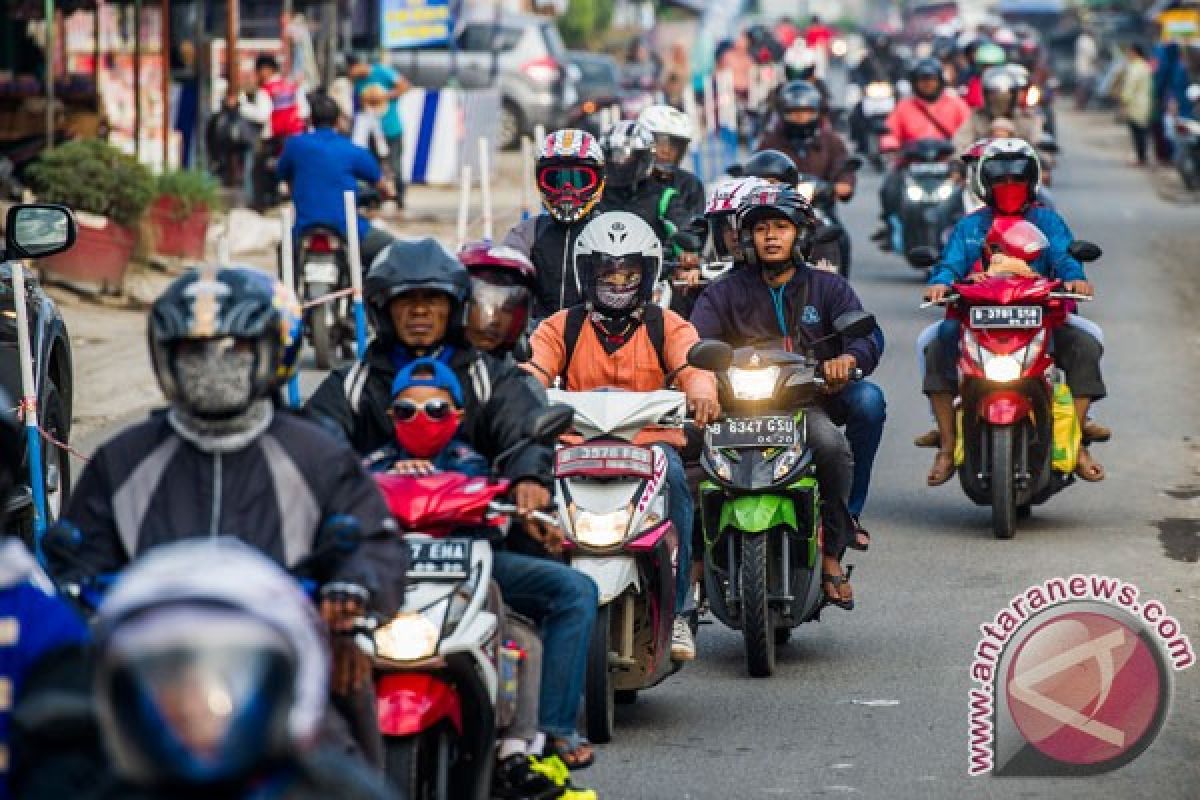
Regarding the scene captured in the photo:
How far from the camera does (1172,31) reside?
5150 centimetres

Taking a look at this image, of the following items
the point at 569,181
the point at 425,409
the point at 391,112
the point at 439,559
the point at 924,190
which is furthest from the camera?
the point at 391,112

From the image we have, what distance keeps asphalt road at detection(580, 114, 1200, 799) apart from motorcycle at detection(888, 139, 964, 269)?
3.87 meters

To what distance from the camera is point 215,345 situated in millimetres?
5789

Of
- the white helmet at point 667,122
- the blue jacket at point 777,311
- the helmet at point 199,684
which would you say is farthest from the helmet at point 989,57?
the helmet at point 199,684

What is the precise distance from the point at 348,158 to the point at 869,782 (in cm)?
1181

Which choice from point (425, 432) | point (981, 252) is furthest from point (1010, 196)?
point (425, 432)

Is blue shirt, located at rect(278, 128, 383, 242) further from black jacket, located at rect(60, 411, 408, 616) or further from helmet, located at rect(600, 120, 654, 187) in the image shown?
black jacket, located at rect(60, 411, 408, 616)

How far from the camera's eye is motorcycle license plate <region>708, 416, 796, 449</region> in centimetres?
991

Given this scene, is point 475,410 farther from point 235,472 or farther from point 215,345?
point 215,345

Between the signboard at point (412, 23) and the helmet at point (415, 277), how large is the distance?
26.7 m

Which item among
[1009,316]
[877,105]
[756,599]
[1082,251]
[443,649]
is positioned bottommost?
[877,105]

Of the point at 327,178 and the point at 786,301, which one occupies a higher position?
the point at 786,301

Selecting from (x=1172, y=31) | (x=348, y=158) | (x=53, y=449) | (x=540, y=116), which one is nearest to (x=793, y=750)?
(x=53, y=449)

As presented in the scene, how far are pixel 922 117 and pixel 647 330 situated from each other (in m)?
16.4
